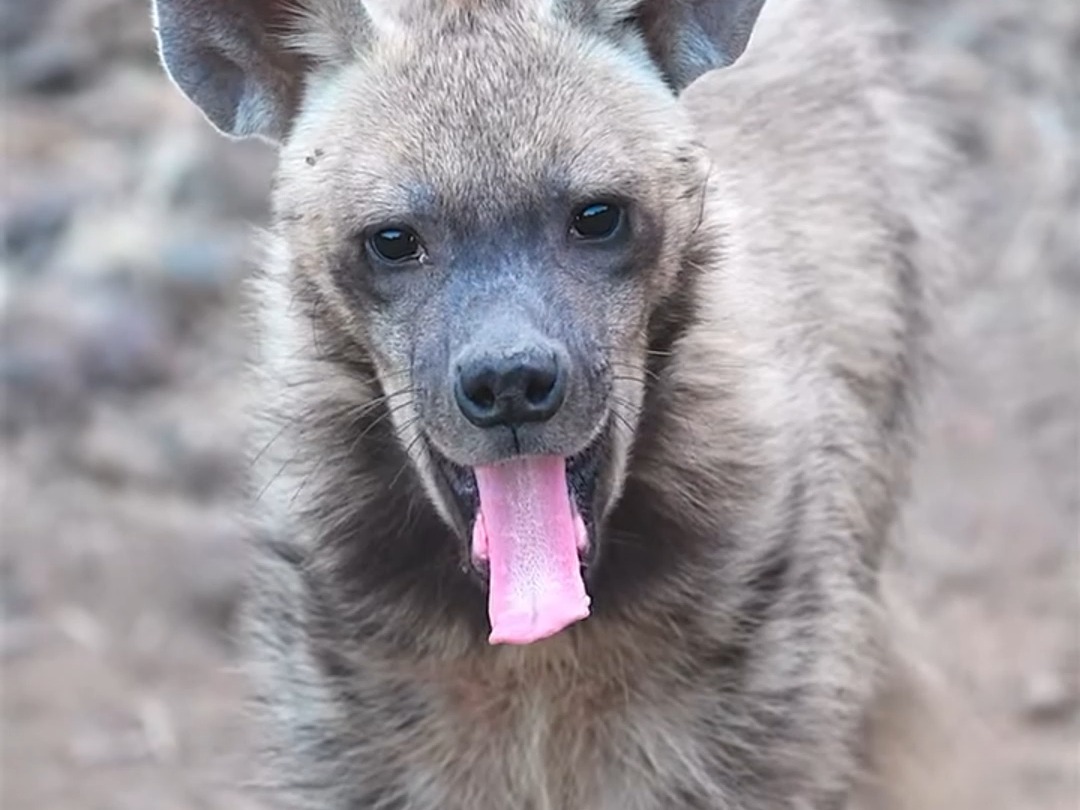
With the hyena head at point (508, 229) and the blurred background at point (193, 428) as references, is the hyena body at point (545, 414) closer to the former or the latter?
the hyena head at point (508, 229)

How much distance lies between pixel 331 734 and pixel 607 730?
20.7 inches

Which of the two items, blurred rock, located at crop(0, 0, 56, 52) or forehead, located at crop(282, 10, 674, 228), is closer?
forehead, located at crop(282, 10, 674, 228)

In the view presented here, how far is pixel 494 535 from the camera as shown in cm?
376

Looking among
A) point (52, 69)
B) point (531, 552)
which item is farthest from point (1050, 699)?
point (52, 69)

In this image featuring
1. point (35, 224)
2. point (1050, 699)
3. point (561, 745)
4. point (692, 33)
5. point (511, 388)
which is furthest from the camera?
point (35, 224)

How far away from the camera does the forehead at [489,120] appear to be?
3.71 m

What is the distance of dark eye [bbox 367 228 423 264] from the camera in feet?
12.4

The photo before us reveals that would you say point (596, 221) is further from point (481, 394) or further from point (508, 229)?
point (481, 394)

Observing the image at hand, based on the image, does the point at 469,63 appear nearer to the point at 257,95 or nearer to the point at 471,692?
the point at 257,95

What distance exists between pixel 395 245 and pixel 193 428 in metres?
3.46

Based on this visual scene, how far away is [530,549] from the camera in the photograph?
12.2 feet

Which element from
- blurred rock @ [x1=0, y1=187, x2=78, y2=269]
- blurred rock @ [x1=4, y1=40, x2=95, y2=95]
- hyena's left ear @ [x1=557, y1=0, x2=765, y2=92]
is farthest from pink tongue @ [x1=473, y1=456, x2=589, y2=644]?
blurred rock @ [x1=4, y1=40, x2=95, y2=95]

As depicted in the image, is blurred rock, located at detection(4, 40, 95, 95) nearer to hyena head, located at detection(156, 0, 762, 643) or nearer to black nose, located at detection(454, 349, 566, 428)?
hyena head, located at detection(156, 0, 762, 643)

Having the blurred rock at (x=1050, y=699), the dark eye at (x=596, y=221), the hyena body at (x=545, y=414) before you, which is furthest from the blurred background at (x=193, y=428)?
the dark eye at (x=596, y=221)
